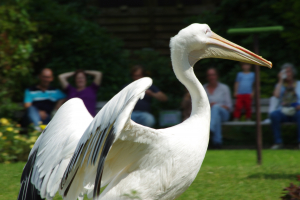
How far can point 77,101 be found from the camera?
3.94 metres

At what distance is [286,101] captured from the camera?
694 cm

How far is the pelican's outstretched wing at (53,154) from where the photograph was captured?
3.16m

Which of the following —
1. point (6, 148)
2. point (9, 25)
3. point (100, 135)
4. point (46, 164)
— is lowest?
point (6, 148)

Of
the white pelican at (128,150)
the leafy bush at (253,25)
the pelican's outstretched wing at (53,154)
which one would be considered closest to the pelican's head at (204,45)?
the white pelican at (128,150)

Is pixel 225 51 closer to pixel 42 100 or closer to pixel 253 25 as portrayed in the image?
pixel 42 100

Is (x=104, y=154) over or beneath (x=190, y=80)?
beneath

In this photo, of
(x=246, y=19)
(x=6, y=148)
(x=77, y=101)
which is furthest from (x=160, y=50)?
(x=77, y=101)

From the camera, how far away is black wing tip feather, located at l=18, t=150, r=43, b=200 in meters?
3.31

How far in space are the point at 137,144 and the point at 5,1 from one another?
18.0 ft

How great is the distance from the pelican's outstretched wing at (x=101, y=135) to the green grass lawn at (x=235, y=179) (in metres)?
1.37

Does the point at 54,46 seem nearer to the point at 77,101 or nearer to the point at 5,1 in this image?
the point at 5,1

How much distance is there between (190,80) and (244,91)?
4206mm

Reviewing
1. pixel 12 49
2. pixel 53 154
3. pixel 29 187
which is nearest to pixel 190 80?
pixel 53 154

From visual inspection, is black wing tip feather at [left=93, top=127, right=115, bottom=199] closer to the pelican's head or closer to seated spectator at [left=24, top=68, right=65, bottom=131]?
the pelican's head
